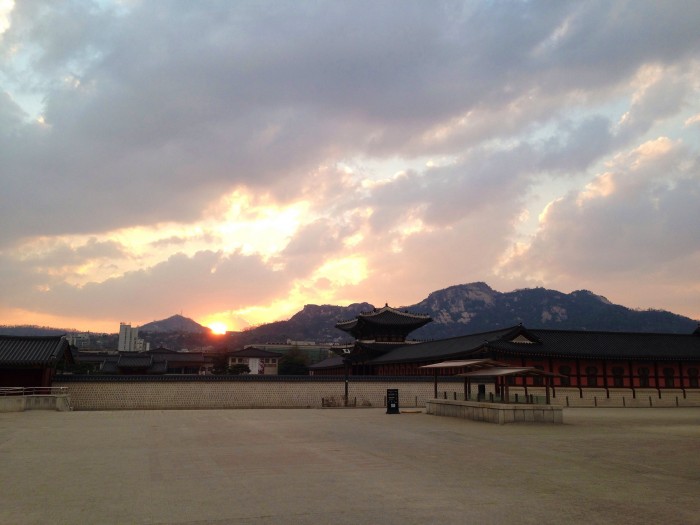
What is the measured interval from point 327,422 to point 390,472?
13.9 metres

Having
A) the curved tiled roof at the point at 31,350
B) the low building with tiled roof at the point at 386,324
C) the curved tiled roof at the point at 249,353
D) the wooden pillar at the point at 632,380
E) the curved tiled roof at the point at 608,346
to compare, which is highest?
the low building with tiled roof at the point at 386,324

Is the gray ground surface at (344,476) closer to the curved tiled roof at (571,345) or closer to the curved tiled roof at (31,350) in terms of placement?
the curved tiled roof at (31,350)

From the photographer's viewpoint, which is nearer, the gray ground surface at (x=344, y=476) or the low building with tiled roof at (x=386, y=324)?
the gray ground surface at (x=344, y=476)

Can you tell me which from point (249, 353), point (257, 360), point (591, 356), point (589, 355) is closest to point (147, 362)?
point (249, 353)

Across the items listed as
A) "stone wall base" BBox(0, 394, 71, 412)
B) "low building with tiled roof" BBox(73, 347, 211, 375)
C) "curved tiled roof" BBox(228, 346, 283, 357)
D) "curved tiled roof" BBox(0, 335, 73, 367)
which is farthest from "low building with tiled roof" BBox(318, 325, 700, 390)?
"curved tiled roof" BBox(228, 346, 283, 357)

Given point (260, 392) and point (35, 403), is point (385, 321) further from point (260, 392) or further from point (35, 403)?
point (35, 403)

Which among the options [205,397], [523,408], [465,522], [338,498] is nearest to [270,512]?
[338,498]

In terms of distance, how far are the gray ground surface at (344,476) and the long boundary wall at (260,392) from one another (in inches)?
635

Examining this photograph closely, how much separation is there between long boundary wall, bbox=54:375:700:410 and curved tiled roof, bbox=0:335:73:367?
2.04 m

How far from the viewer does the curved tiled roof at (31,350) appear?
114 feet

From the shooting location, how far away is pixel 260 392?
41344 millimetres

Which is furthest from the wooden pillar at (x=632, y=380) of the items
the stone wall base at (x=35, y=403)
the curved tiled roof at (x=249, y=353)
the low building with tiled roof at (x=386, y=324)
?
the curved tiled roof at (x=249, y=353)

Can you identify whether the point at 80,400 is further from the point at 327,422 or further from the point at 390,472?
the point at 390,472

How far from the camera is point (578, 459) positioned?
15.1m
